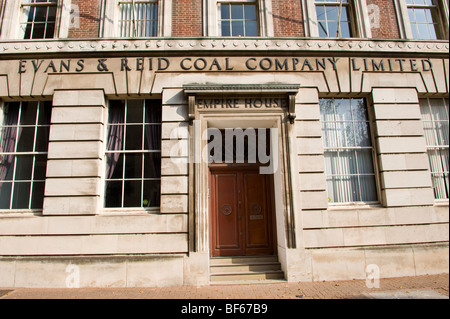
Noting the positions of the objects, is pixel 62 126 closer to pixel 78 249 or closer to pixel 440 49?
pixel 78 249

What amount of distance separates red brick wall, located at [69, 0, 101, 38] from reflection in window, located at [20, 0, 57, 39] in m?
0.85

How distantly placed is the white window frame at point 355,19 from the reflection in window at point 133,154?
5158mm

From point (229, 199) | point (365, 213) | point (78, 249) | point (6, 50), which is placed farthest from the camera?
point (229, 199)

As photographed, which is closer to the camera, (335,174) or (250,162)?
(335,174)

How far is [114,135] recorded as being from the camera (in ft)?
24.9

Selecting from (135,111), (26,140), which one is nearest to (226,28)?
(135,111)

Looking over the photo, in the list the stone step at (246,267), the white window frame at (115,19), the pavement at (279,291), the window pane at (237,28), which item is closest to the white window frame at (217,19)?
the window pane at (237,28)

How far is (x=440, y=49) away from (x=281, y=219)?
7143 mm

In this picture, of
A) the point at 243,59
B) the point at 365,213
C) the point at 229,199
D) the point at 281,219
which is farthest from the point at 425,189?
the point at 243,59

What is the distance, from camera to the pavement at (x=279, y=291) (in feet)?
18.4

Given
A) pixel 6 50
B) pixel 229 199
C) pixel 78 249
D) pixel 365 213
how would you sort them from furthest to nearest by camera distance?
pixel 229 199 < pixel 6 50 < pixel 365 213 < pixel 78 249

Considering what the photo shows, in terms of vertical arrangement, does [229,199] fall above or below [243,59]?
below

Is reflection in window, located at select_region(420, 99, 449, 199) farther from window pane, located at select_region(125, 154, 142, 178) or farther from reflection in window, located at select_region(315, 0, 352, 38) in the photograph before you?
window pane, located at select_region(125, 154, 142, 178)

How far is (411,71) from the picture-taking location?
7.91m
